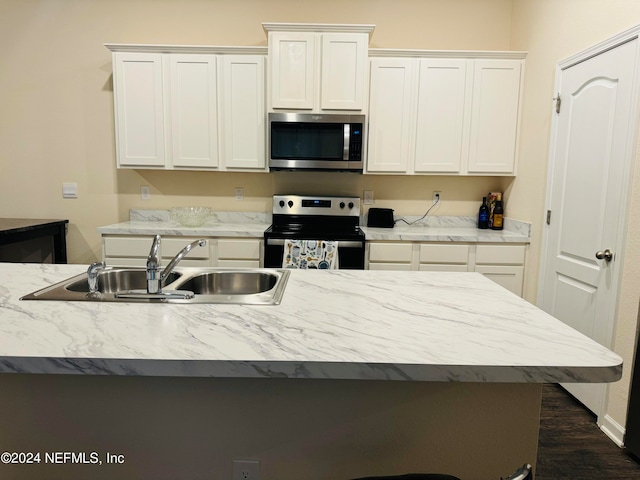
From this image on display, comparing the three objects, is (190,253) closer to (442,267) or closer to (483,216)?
(442,267)

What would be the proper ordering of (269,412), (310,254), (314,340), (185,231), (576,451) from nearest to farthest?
(314,340) → (269,412) → (576,451) → (310,254) → (185,231)

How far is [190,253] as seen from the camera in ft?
10.7

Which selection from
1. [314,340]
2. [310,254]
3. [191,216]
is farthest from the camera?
[191,216]

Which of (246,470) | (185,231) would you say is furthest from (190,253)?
(246,470)

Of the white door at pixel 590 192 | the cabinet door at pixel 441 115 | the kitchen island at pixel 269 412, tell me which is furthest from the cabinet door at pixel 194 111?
the white door at pixel 590 192

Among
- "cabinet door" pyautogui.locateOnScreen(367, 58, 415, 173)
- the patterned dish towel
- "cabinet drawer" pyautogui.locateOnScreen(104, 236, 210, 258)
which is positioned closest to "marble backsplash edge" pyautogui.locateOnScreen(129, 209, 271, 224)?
"cabinet drawer" pyautogui.locateOnScreen(104, 236, 210, 258)

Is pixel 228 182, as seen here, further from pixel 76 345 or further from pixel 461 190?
pixel 76 345

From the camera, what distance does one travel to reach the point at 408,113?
340cm

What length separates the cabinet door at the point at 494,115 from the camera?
337 centimetres

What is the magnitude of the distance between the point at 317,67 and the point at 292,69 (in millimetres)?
190

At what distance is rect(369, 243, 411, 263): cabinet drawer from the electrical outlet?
2135mm

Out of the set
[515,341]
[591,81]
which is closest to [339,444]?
[515,341]

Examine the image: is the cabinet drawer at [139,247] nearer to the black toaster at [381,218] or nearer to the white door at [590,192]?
the black toaster at [381,218]

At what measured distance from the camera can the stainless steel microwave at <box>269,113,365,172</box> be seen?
3.27 metres
